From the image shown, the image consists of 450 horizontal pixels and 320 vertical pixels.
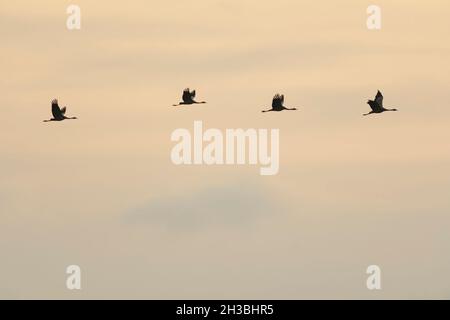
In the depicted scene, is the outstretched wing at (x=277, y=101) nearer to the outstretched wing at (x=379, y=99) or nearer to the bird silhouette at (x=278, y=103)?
the bird silhouette at (x=278, y=103)

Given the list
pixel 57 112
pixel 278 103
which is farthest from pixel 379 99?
pixel 57 112

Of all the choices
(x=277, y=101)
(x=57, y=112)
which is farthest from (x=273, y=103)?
(x=57, y=112)

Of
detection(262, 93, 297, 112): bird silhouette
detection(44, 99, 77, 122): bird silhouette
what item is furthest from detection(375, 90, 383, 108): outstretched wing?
detection(44, 99, 77, 122): bird silhouette

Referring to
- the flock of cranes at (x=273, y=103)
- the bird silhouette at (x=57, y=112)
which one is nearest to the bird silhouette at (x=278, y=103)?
the flock of cranes at (x=273, y=103)

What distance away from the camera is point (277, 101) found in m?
121

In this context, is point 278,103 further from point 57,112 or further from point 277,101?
point 57,112

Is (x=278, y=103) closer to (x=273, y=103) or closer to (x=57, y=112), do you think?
(x=273, y=103)

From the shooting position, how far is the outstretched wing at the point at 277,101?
121 m

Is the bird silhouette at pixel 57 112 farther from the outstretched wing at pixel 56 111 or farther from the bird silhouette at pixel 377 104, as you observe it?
the bird silhouette at pixel 377 104
